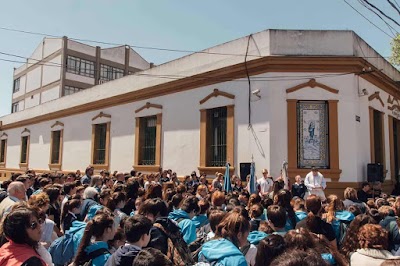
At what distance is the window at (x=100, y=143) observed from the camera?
1916cm

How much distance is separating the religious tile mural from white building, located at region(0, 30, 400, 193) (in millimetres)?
33

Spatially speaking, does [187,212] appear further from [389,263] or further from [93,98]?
[93,98]

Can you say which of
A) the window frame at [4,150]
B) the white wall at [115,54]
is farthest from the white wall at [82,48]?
the window frame at [4,150]

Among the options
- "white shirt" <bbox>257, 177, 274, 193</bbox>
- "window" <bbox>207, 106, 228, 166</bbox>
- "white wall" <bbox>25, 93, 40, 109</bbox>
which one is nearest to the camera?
"white shirt" <bbox>257, 177, 274, 193</bbox>

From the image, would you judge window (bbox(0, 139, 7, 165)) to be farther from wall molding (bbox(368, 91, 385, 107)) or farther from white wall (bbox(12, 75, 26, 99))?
wall molding (bbox(368, 91, 385, 107))

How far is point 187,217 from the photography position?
4.70m

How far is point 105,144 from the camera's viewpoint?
62.3 ft

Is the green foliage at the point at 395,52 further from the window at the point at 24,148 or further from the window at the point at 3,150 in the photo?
the window at the point at 3,150

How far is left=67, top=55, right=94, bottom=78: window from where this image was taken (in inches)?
1400

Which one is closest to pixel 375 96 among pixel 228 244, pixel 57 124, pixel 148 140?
pixel 148 140

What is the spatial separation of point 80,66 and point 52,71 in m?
2.77

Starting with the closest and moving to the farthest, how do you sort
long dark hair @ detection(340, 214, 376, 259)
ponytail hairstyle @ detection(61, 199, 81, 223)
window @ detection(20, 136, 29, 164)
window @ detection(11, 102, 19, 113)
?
1. long dark hair @ detection(340, 214, 376, 259)
2. ponytail hairstyle @ detection(61, 199, 81, 223)
3. window @ detection(20, 136, 29, 164)
4. window @ detection(11, 102, 19, 113)

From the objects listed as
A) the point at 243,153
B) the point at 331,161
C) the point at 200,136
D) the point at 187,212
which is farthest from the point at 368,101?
the point at 187,212

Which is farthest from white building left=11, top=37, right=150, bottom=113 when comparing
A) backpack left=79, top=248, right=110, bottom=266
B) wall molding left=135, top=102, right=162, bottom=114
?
backpack left=79, top=248, right=110, bottom=266
